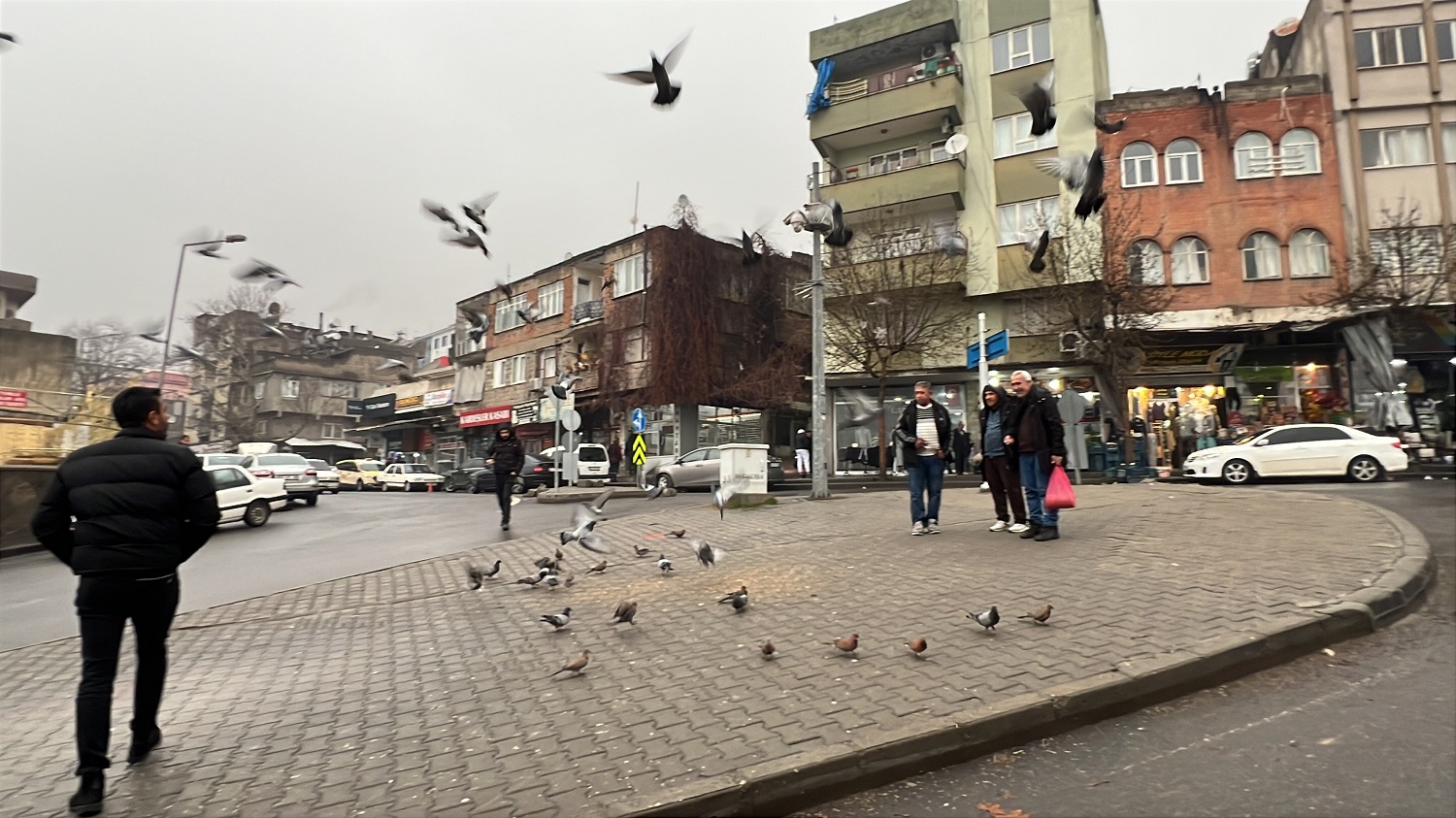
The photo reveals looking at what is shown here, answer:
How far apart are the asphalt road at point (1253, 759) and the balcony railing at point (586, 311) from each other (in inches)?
1336

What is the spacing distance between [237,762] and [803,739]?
274cm

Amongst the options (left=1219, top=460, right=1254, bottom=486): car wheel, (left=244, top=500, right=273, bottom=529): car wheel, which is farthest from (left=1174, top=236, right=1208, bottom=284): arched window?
(left=244, top=500, right=273, bottom=529): car wheel

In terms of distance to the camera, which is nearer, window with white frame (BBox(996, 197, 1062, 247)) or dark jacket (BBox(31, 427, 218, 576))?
dark jacket (BBox(31, 427, 218, 576))

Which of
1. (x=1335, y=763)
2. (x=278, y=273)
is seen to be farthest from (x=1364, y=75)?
(x=278, y=273)

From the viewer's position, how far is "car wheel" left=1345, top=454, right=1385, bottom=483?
15.7 m

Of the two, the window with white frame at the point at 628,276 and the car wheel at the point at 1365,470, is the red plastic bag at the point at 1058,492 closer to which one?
the car wheel at the point at 1365,470

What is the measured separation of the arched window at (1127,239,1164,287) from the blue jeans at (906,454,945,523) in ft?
59.3

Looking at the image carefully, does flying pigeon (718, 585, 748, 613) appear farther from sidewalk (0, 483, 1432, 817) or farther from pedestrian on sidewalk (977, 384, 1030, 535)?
pedestrian on sidewalk (977, 384, 1030, 535)

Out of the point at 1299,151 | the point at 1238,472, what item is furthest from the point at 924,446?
the point at 1299,151

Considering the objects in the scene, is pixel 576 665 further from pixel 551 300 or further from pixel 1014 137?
pixel 551 300

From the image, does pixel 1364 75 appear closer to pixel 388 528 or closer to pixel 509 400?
pixel 388 528

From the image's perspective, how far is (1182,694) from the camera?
3.88 m

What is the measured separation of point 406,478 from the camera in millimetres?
34406

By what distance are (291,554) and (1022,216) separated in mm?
25632
